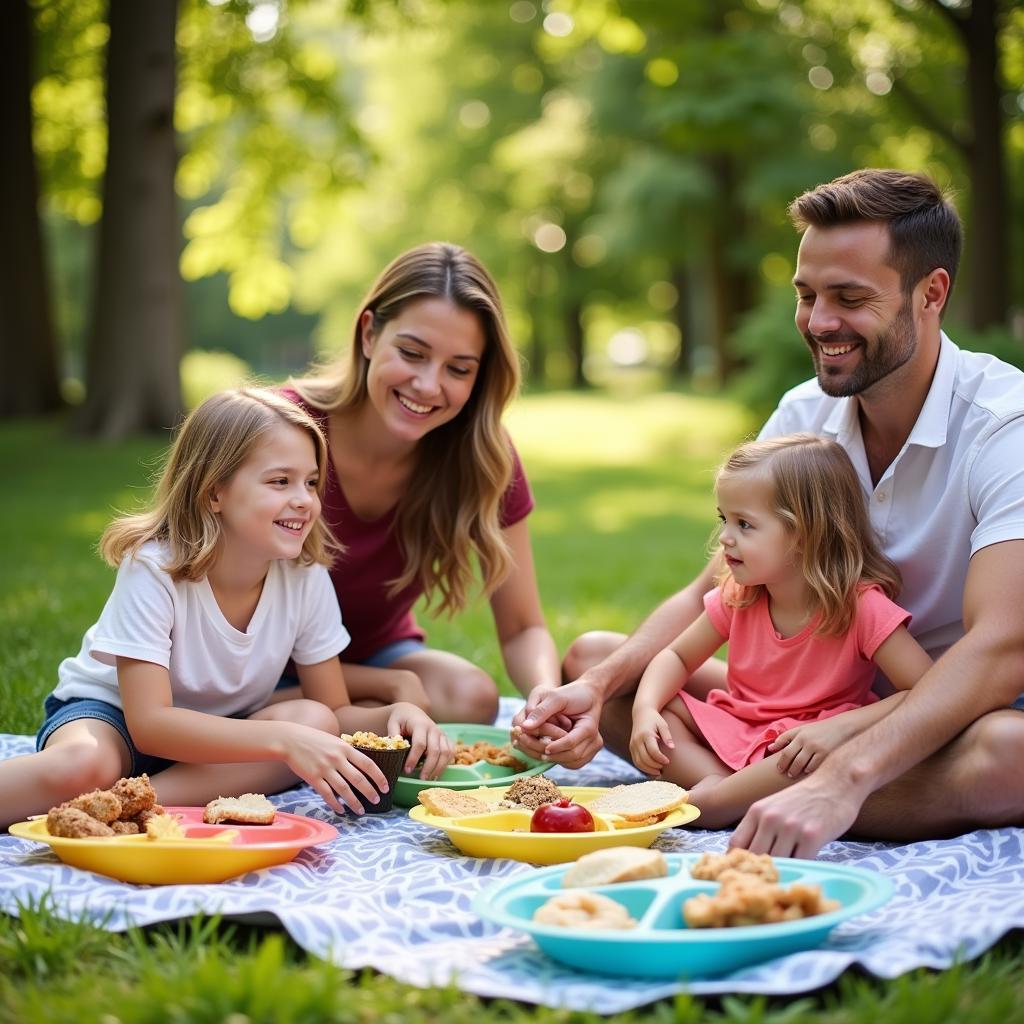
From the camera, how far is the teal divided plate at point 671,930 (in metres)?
2.28

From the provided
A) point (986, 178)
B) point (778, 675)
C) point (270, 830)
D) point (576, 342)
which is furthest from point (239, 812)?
point (576, 342)

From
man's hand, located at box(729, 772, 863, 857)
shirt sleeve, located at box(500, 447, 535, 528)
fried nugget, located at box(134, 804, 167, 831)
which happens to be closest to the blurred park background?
shirt sleeve, located at box(500, 447, 535, 528)

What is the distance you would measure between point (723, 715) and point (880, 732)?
794 mm

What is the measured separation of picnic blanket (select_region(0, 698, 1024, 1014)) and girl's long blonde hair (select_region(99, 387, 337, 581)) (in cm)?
82

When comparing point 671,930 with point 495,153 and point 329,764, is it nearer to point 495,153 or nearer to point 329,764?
point 329,764

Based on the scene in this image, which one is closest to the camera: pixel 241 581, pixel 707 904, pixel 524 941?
pixel 707 904

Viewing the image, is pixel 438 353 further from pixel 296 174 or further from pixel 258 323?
pixel 258 323

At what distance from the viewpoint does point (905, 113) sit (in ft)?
57.0

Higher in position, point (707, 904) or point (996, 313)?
point (996, 313)

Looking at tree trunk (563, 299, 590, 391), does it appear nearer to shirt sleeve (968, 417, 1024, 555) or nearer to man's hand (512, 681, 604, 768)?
man's hand (512, 681, 604, 768)

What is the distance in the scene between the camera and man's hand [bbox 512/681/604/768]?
140 inches

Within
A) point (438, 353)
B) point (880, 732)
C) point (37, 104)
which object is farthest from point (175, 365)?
point (880, 732)

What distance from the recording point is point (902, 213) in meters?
3.45

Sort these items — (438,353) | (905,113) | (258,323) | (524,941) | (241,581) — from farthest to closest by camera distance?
(258,323)
(905,113)
(438,353)
(241,581)
(524,941)
